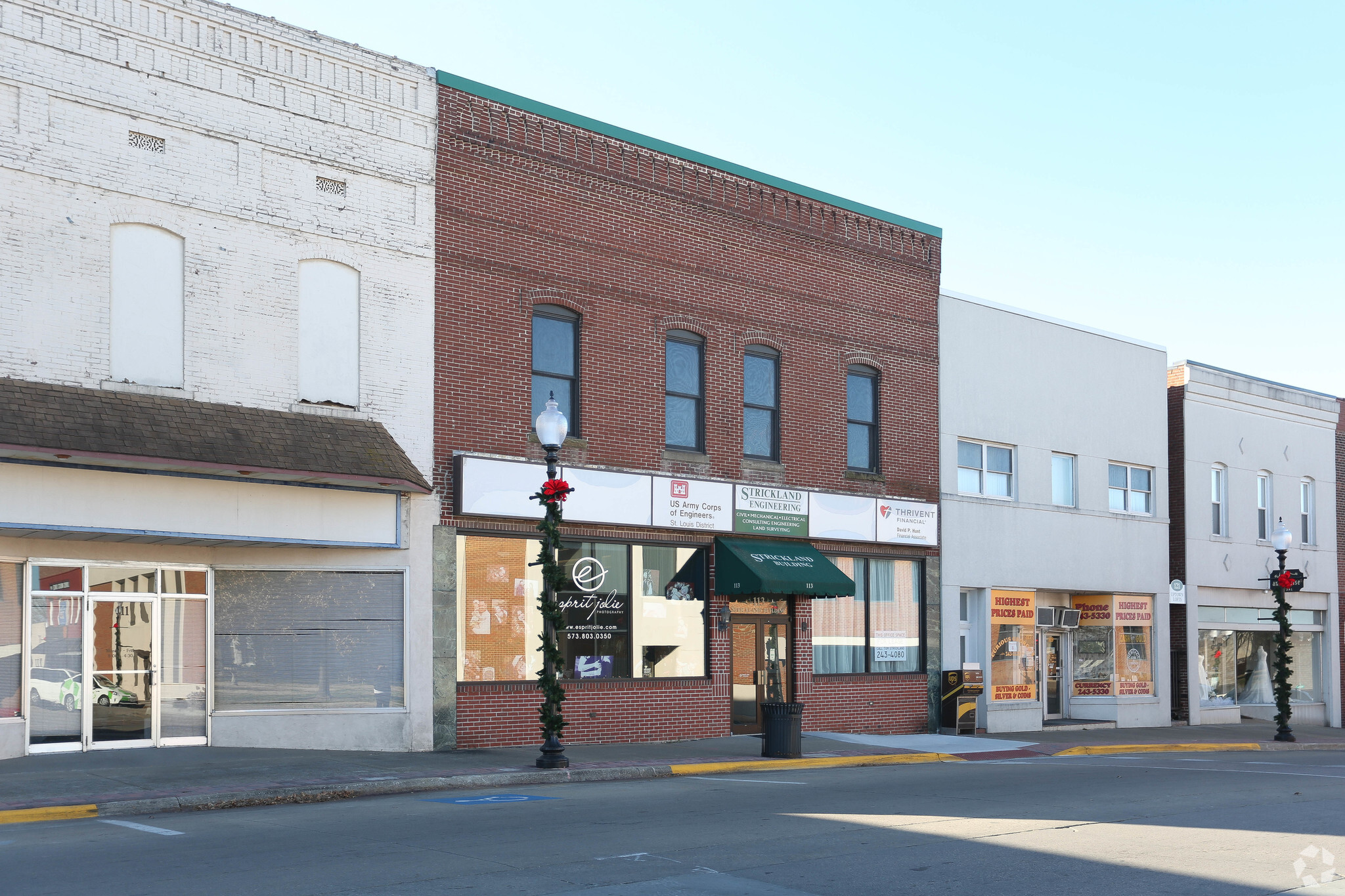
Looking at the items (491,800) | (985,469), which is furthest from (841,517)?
(491,800)

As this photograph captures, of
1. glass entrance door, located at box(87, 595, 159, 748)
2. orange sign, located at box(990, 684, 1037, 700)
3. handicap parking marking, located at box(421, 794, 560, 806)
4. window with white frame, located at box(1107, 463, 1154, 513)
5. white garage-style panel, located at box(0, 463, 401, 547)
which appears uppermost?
window with white frame, located at box(1107, 463, 1154, 513)

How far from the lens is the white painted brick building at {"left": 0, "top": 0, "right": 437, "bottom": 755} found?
15898mm

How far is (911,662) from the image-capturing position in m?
25.6

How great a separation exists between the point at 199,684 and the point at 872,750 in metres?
10.3

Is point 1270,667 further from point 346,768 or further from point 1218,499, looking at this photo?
point 346,768

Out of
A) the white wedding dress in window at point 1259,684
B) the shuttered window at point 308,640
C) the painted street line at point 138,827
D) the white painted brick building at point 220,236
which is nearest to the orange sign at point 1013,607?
the white wedding dress in window at point 1259,684

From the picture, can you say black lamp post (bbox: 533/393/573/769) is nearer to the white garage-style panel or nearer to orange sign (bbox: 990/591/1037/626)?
the white garage-style panel

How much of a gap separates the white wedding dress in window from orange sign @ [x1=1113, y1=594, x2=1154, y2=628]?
4.82 metres

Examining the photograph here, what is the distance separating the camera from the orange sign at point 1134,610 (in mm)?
30078

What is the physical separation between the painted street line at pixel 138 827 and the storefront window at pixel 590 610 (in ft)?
22.7

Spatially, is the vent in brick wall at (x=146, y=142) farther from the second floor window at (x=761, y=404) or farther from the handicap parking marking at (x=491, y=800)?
the second floor window at (x=761, y=404)

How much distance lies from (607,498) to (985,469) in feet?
33.1

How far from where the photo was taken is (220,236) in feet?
57.4

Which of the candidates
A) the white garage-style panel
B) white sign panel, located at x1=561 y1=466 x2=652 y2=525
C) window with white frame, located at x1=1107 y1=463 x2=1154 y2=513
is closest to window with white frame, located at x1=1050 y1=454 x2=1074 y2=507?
window with white frame, located at x1=1107 y1=463 x2=1154 y2=513
